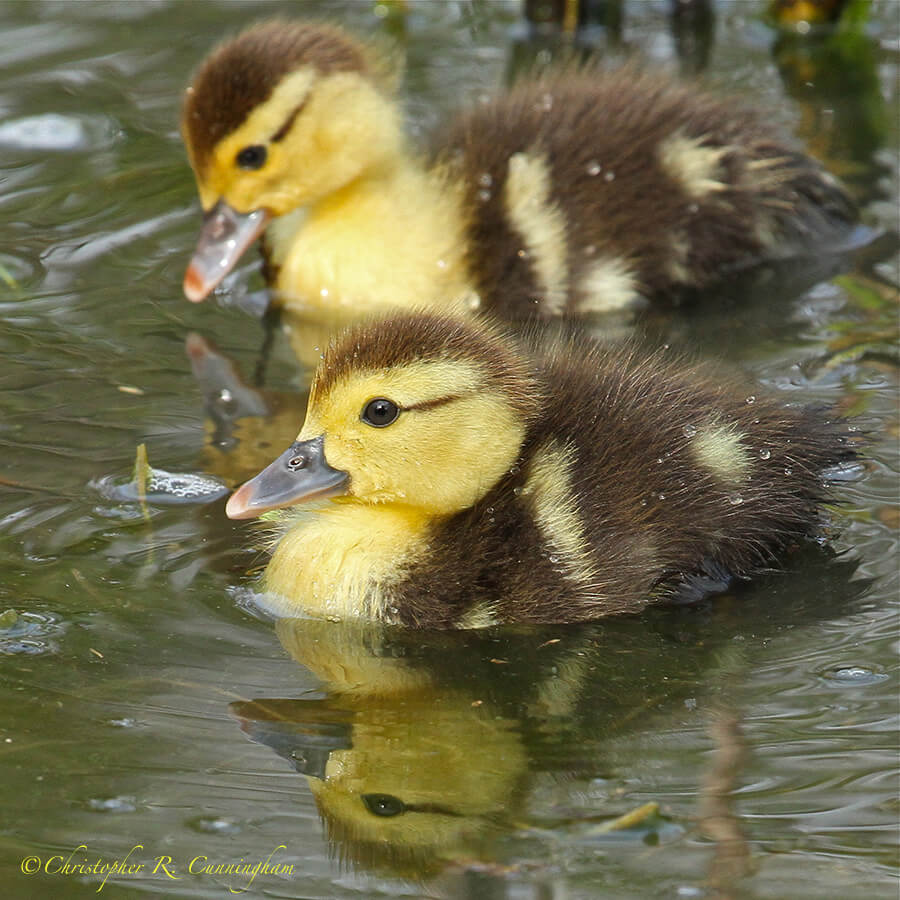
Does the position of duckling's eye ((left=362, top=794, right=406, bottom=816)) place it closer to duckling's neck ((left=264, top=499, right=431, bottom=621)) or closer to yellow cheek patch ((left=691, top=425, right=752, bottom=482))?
duckling's neck ((left=264, top=499, right=431, bottom=621))

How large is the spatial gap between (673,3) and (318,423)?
14.9ft

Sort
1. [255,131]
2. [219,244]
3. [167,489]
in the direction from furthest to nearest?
1. [219,244]
2. [255,131]
3. [167,489]

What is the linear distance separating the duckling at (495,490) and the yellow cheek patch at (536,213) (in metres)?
1.32

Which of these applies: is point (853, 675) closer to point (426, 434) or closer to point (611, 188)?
point (426, 434)

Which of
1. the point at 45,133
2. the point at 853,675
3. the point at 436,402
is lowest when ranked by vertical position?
the point at 45,133

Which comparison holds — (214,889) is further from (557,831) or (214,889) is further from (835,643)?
(835,643)

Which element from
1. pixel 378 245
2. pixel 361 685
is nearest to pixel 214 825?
pixel 361 685

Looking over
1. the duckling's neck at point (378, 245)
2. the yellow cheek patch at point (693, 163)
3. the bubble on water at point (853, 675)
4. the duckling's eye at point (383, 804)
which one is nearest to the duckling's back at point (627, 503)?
the bubble on water at point (853, 675)

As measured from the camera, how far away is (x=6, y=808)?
292cm

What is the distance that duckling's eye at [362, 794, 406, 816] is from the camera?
→ 295 centimetres

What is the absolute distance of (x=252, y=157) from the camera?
5.29 meters

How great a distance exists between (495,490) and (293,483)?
42 cm

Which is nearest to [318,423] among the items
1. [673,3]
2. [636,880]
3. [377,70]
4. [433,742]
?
[433,742]

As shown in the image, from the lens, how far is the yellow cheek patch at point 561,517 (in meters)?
3.61
